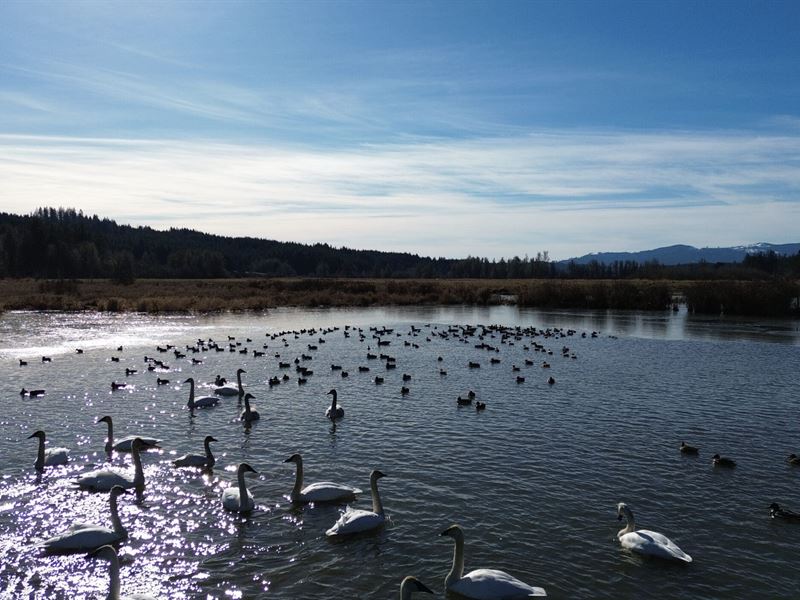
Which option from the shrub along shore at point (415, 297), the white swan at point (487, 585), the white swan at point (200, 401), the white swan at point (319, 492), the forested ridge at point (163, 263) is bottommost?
the white swan at point (487, 585)

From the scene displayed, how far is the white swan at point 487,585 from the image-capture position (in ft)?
29.7

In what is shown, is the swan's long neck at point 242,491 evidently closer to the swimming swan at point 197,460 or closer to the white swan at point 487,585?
the swimming swan at point 197,460

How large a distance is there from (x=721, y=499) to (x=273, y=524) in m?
9.03

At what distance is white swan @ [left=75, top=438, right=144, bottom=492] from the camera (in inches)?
513

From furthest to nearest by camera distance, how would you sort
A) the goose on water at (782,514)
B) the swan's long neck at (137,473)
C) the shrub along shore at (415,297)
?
the shrub along shore at (415,297) → the swan's long neck at (137,473) → the goose on water at (782,514)

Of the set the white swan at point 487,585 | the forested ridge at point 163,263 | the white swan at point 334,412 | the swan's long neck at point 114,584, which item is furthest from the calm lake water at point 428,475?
the forested ridge at point 163,263

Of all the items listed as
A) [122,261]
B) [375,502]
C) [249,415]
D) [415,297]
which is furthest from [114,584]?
[122,261]

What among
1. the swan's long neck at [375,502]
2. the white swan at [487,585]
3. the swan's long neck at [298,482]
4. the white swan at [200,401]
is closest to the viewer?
the white swan at [487,585]

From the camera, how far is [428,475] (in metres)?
14.0

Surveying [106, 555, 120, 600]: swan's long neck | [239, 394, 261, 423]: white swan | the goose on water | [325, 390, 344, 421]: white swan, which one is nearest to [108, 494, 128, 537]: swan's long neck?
[106, 555, 120, 600]: swan's long neck

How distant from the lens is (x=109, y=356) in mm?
30906

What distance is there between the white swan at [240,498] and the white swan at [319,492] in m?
0.89

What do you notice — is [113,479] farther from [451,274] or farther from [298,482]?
[451,274]

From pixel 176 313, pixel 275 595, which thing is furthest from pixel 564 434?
pixel 176 313
